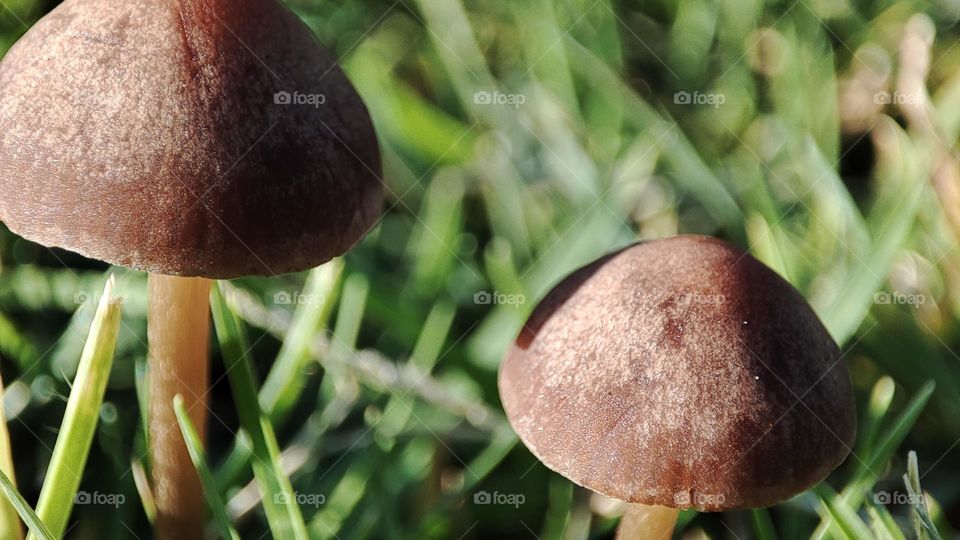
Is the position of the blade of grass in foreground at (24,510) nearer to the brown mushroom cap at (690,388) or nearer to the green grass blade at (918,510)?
the brown mushroom cap at (690,388)

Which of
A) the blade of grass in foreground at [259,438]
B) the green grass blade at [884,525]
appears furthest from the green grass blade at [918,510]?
the blade of grass in foreground at [259,438]

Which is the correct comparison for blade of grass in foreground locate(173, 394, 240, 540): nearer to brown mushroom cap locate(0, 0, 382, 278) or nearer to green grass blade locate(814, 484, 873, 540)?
brown mushroom cap locate(0, 0, 382, 278)

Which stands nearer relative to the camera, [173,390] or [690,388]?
[690,388]

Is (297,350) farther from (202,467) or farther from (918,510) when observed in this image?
(918,510)

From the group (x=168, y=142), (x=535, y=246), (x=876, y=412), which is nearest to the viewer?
(x=168, y=142)

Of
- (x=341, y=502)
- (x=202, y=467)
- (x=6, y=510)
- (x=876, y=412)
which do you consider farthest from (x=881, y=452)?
(x=6, y=510)
